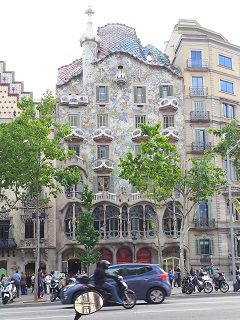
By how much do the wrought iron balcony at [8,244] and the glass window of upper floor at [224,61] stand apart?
23.8 metres

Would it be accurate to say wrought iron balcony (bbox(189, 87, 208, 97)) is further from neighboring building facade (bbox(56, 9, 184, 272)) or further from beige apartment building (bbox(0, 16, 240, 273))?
neighboring building facade (bbox(56, 9, 184, 272))

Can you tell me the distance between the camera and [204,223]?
146 feet

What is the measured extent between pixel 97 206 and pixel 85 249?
4007 millimetres

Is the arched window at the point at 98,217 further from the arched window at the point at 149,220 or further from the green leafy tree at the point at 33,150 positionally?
the green leafy tree at the point at 33,150

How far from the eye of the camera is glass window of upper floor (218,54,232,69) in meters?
48.5

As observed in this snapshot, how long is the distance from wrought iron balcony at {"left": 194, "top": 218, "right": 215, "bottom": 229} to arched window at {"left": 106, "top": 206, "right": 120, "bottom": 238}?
6.54 metres

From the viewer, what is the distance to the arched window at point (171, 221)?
43562mm

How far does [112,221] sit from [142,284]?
23984mm

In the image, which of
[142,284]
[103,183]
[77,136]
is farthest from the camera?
[103,183]

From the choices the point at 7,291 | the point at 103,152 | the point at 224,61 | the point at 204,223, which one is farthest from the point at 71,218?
the point at 224,61

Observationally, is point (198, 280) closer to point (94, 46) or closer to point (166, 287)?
point (166, 287)

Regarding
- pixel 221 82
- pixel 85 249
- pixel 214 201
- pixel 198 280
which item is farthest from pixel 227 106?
pixel 198 280

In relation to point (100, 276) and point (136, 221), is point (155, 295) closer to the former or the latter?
point (100, 276)

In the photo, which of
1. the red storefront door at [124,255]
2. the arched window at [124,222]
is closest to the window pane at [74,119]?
the arched window at [124,222]
